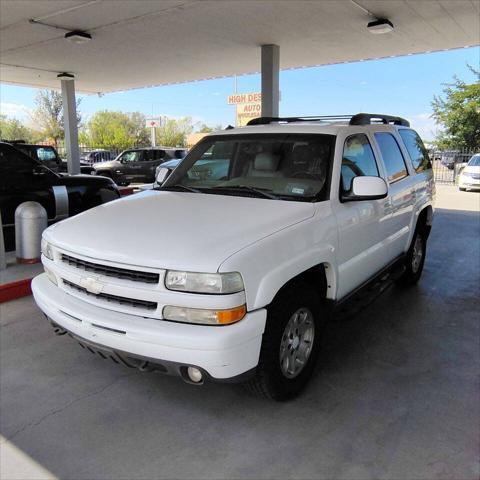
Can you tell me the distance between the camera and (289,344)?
3.15 m

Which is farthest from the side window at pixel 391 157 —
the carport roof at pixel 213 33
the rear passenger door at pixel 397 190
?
the carport roof at pixel 213 33

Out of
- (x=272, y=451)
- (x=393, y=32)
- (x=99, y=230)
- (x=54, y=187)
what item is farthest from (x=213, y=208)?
(x=393, y=32)

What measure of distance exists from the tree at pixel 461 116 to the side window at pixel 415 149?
29.8m

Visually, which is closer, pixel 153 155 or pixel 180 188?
pixel 180 188

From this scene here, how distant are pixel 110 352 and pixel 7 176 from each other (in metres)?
5.21

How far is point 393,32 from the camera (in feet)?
34.7

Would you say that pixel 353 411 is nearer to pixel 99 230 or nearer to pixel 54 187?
pixel 99 230

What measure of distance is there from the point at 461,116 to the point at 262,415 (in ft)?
115

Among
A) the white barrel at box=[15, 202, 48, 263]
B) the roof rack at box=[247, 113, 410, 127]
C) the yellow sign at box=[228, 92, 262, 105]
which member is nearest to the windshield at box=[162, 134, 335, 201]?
the roof rack at box=[247, 113, 410, 127]

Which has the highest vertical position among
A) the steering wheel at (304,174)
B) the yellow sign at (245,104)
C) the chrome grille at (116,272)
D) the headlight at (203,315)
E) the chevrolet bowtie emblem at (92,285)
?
the yellow sign at (245,104)

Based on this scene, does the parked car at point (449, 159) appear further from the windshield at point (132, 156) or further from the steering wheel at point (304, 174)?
the steering wheel at point (304, 174)

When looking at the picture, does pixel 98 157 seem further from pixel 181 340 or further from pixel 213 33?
pixel 181 340

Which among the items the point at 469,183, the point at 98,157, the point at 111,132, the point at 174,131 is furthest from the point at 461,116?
the point at 174,131

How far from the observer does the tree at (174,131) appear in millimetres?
73125
